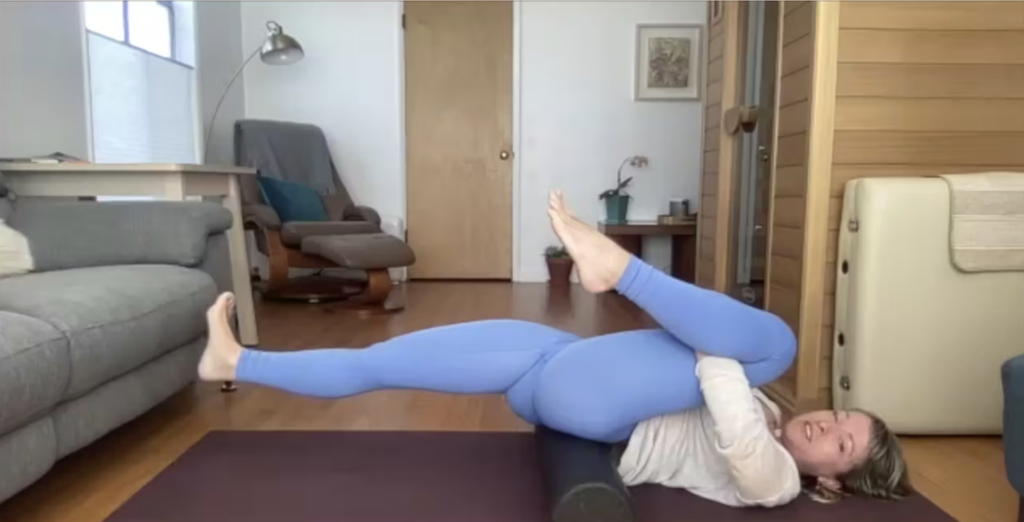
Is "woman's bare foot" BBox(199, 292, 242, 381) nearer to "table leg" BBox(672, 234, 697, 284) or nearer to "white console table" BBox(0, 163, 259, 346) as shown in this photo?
"white console table" BBox(0, 163, 259, 346)

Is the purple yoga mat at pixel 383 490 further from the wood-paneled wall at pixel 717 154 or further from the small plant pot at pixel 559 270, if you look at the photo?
the small plant pot at pixel 559 270

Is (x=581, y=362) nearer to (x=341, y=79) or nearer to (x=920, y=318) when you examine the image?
(x=920, y=318)

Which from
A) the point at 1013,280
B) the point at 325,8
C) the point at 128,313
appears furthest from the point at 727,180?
the point at 325,8

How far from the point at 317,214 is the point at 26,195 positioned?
214cm

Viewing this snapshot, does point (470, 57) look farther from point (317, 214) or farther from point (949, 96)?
point (949, 96)

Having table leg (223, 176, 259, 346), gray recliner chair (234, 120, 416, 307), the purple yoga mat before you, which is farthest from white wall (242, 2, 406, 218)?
the purple yoga mat

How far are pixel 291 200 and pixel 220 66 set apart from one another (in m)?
1.07

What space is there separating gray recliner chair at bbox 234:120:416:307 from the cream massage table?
2.38 meters

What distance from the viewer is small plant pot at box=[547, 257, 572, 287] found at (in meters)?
5.15

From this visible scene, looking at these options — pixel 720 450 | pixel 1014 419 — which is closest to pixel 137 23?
pixel 720 450

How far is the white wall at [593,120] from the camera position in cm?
516

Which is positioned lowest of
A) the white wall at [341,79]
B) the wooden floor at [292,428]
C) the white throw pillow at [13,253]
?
the wooden floor at [292,428]

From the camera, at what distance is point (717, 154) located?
3121 millimetres

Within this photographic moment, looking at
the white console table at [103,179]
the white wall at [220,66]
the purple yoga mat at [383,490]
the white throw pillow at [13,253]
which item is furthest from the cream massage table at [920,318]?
the white wall at [220,66]
